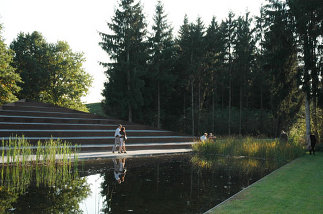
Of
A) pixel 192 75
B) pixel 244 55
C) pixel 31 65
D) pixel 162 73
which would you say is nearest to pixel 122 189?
pixel 162 73

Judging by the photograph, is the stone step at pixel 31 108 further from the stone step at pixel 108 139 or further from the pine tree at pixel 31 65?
the pine tree at pixel 31 65

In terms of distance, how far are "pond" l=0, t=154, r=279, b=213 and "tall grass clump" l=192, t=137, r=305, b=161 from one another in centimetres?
461

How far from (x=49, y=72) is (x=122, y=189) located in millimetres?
31279

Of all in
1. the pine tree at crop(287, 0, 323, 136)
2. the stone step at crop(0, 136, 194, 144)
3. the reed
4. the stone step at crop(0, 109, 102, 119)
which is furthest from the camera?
the stone step at crop(0, 109, 102, 119)

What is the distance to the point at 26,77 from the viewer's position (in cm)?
3450

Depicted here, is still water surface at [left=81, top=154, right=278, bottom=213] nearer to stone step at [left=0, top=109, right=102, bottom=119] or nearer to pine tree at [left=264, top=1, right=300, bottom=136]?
stone step at [left=0, top=109, right=102, bottom=119]

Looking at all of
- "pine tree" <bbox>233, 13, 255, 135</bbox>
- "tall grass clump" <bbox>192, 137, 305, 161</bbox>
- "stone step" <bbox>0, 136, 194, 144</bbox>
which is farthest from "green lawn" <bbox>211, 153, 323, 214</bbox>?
"pine tree" <bbox>233, 13, 255, 135</bbox>

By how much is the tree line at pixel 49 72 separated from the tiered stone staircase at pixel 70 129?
12.8 metres

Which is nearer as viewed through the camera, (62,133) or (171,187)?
(171,187)

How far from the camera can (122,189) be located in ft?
24.1

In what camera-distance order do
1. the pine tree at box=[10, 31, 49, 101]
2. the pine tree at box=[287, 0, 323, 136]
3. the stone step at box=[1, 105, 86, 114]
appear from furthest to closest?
the pine tree at box=[10, 31, 49, 101], the stone step at box=[1, 105, 86, 114], the pine tree at box=[287, 0, 323, 136]

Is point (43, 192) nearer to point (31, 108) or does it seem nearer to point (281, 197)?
point (281, 197)

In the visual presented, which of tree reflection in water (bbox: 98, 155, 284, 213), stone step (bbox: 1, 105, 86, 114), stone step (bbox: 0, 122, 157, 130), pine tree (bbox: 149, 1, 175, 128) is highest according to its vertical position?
pine tree (bbox: 149, 1, 175, 128)

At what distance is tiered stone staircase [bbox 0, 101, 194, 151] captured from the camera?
1702 cm
